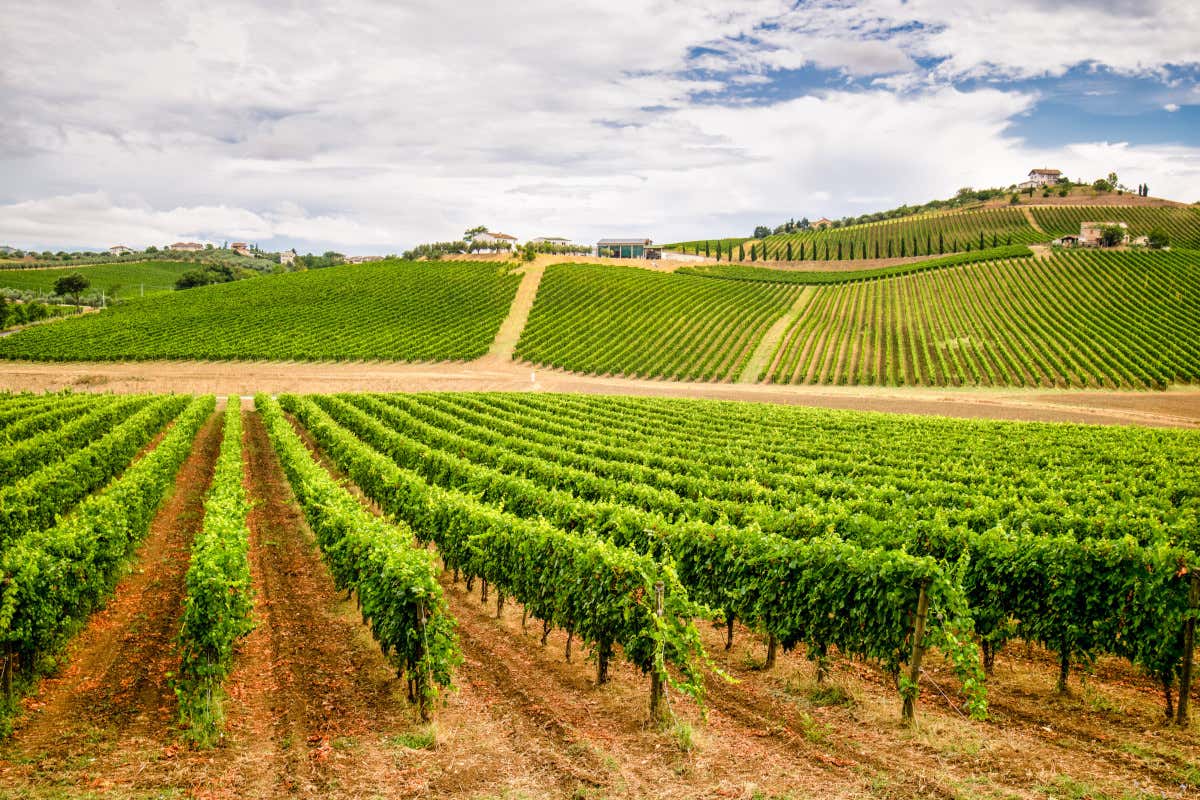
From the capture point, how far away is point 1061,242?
10550 centimetres

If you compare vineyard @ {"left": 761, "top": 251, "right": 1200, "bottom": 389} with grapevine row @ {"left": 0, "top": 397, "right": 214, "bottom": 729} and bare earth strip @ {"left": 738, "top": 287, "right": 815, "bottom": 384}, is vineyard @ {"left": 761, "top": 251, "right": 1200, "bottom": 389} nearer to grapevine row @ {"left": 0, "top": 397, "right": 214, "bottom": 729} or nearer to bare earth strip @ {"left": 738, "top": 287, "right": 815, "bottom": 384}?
bare earth strip @ {"left": 738, "top": 287, "right": 815, "bottom": 384}

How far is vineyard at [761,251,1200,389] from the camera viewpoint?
191 feet

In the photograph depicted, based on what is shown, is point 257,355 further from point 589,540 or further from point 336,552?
point 589,540

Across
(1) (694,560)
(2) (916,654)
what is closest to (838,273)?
(1) (694,560)

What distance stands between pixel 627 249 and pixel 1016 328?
81.2 meters

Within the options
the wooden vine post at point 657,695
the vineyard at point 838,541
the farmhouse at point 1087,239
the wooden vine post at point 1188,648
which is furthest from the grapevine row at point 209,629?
the farmhouse at point 1087,239

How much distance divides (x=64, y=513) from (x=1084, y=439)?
128 ft

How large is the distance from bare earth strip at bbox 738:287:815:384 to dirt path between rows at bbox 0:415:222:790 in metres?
54.1

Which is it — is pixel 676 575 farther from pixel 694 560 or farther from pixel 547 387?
pixel 547 387

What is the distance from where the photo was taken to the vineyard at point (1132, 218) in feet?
401

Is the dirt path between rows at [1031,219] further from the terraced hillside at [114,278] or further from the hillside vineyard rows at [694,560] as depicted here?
the terraced hillside at [114,278]

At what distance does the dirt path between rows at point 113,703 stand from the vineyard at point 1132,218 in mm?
147746

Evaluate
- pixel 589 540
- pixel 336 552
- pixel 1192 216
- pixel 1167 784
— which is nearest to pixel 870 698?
pixel 1167 784

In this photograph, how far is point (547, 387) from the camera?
2376 inches
